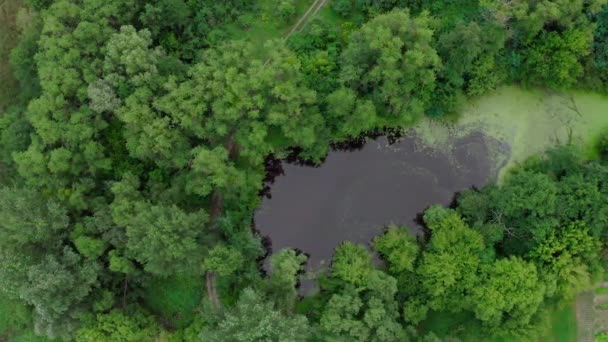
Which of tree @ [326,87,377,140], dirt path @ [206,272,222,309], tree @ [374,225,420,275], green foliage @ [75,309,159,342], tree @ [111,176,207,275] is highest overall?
tree @ [326,87,377,140]

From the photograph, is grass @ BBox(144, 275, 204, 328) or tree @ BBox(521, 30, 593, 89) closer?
tree @ BBox(521, 30, 593, 89)

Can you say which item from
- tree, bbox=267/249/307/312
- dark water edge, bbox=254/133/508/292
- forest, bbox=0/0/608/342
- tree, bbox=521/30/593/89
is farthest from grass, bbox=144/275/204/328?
tree, bbox=521/30/593/89

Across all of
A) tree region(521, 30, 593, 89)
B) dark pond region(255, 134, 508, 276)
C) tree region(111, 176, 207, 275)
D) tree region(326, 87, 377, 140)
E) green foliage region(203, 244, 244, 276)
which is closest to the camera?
tree region(111, 176, 207, 275)

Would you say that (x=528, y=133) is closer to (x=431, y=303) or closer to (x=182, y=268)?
(x=431, y=303)

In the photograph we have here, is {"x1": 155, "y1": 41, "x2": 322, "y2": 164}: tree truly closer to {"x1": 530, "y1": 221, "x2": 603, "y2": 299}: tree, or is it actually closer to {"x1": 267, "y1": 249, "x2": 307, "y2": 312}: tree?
{"x1": 267, "y1": 249, "x2": 307, "y2": 312}: tree

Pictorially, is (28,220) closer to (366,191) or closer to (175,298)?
(175,298)

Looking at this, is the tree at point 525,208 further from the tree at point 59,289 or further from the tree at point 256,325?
the tree at point 59,289

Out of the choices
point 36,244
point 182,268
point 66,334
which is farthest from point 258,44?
point 66,334

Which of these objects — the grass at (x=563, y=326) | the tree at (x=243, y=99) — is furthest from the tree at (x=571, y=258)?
the tree at (x=243, y=99)
